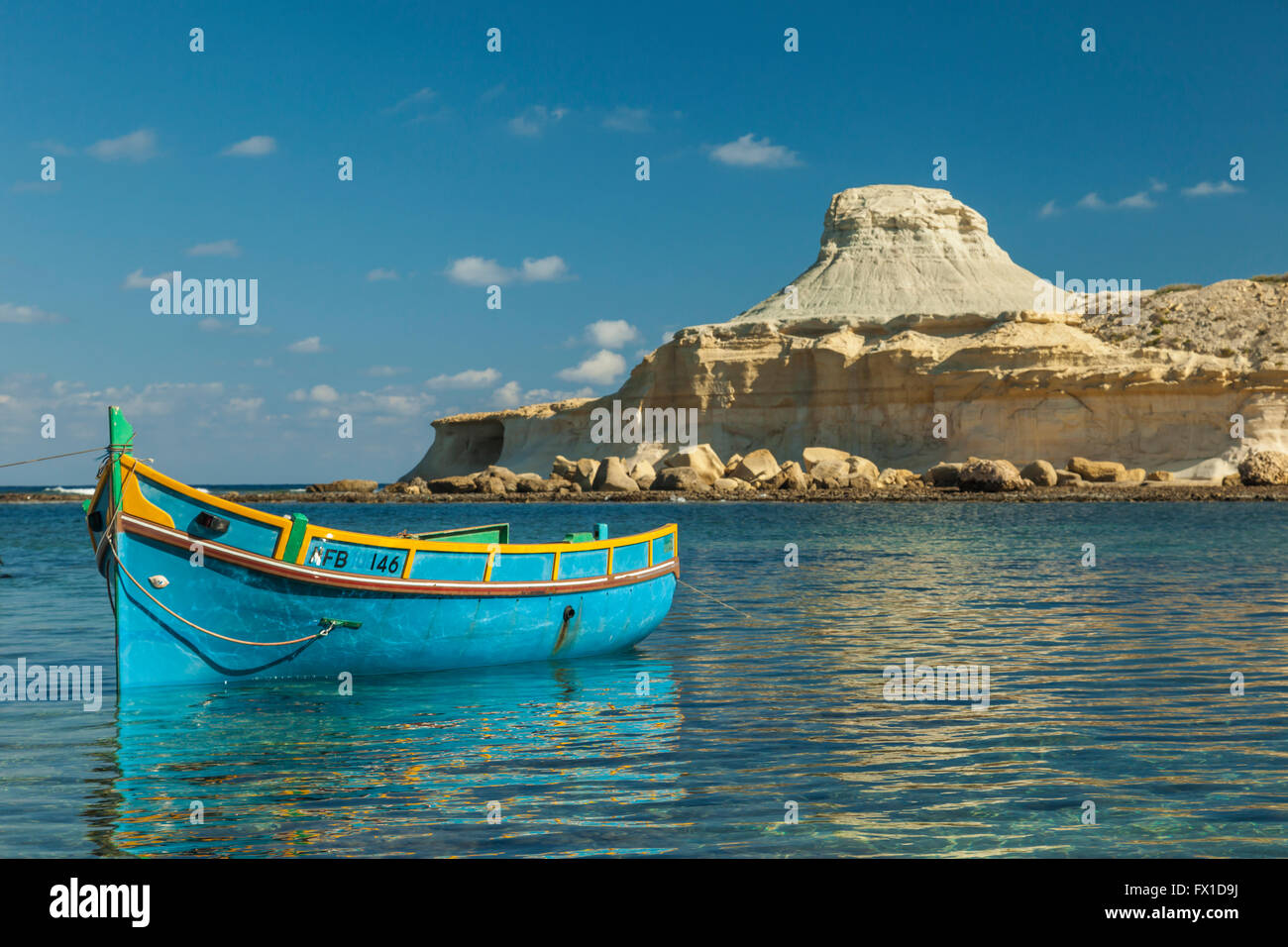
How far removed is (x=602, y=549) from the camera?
13.6 m

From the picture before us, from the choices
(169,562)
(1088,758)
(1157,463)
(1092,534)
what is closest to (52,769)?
(169,562)

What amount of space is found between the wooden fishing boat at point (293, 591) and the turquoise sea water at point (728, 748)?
321 millimetres

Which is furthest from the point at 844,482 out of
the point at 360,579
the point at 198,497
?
the point at 198,497

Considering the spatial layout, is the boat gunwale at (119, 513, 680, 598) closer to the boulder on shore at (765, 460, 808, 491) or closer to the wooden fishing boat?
the wooden fishing boat

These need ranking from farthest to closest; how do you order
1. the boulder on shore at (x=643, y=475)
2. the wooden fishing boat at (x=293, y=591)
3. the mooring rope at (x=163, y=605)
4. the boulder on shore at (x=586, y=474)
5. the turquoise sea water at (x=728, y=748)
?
the boulder on shore at (x=586, y=474) → the boulder on shore at (x=643, y=475) → the wooden fishing boat at (x=293, y=591) → the mooring rope at (x=163, y=605) → the turquoise sea water at (x=728, y=748)

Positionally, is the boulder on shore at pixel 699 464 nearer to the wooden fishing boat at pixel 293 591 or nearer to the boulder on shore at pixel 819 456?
the boulder on shore at pixel 819 456

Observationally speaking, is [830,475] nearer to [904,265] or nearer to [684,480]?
[684,480]

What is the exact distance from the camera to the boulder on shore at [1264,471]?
5888 centimetres

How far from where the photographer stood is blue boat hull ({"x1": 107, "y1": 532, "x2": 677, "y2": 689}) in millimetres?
10719

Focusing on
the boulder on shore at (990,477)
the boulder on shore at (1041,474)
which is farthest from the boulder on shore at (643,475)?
the boulder on shore at (1041,474)

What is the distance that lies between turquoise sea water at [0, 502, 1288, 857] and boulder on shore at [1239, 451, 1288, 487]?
46774 millimetres

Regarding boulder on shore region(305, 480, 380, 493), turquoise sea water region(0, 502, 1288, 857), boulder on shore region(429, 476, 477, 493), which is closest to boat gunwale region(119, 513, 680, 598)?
turquoise sea water region(0, 502, 1288, 857)

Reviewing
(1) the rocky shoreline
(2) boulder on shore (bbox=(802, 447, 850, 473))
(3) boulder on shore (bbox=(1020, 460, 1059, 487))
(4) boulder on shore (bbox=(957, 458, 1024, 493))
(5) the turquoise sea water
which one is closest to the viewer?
(5) the turquoise sea water

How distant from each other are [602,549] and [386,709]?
3651 millimetres
